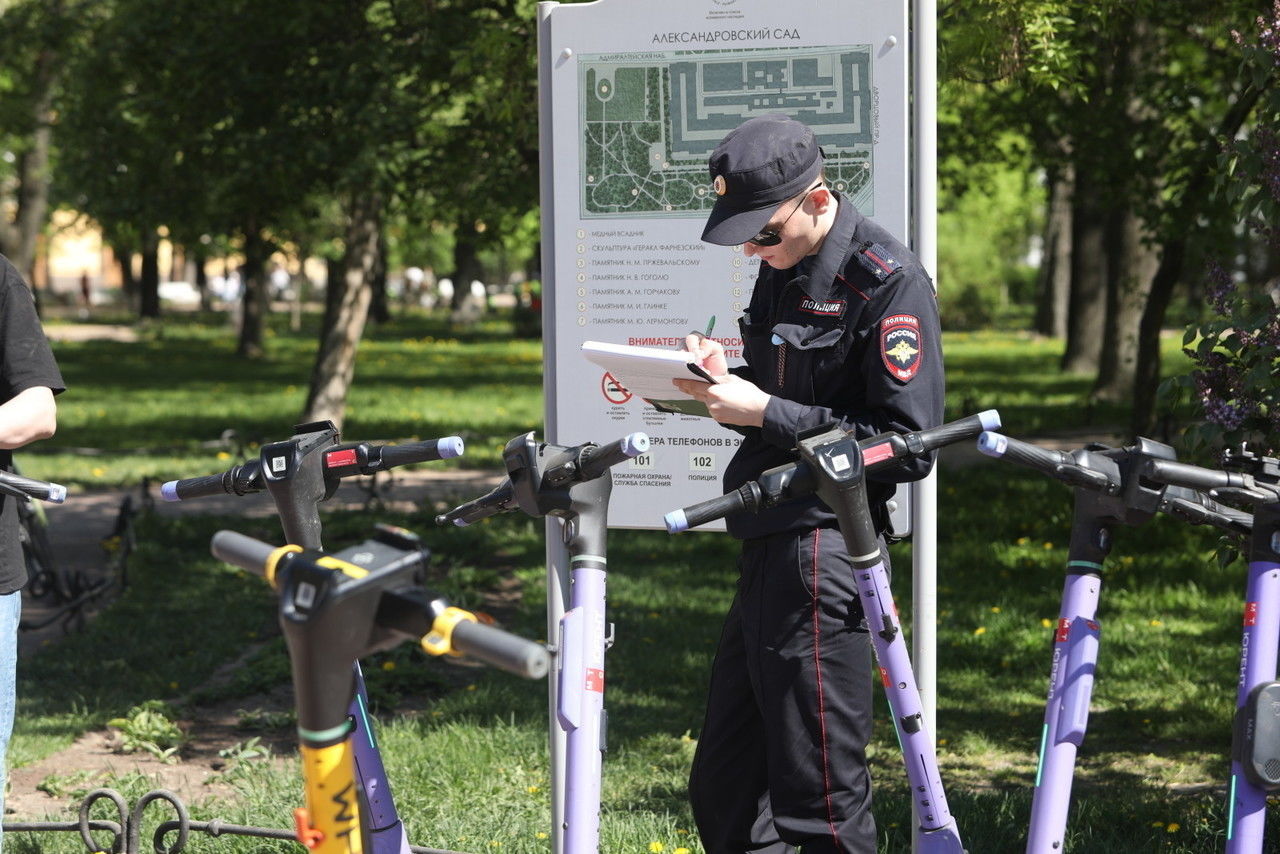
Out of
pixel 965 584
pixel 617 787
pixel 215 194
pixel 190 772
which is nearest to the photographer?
pixel 617 787

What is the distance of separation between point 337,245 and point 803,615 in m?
33.5

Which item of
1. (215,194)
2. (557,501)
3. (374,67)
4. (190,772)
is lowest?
(190,772)

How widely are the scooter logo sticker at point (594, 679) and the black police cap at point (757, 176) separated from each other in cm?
92

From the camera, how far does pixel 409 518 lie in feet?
34.0

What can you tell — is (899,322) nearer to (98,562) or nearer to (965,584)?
(965,584)

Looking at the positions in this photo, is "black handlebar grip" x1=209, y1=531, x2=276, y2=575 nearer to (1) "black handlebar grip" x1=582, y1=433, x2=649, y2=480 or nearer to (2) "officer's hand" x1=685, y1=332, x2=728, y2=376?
(1) "black handlebar grip" x1=582, y1=433, x2=649, y2=480

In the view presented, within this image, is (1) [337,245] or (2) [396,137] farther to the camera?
(1) [337,245]

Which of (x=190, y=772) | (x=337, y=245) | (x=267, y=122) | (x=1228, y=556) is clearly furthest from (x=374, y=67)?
(x=337, y=245)

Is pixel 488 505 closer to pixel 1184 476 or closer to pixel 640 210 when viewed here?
pixel 1184 476

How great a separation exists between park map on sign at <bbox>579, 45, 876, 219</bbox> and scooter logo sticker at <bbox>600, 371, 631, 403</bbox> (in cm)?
48

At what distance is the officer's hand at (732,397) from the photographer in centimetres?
298

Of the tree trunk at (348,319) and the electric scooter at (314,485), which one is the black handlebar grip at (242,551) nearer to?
the electric scooter at (314,485)

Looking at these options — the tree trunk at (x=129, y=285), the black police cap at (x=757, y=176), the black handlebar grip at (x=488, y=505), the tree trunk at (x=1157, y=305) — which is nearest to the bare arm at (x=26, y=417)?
the black handlebar grip at (x=488, y=505)

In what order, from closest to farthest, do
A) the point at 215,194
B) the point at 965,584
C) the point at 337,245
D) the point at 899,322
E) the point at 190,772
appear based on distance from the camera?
the point at 899,322 → the point at 190,772 → the point at 965,584 → the point at 215,194 → the point at 337,245
